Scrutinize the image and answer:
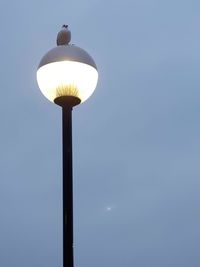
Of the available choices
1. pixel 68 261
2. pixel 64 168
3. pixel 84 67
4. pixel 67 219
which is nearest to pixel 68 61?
pixel 84 67

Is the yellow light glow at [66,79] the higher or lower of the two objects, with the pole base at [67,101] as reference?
higher

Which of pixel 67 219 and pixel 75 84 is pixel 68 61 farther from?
pixel 67 219

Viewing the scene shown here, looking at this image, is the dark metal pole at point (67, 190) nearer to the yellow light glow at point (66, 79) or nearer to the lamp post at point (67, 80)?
the lamp post at point (67, 80)

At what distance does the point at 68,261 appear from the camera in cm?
669

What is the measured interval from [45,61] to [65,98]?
1.57 ft

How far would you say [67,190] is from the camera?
23.0 ft

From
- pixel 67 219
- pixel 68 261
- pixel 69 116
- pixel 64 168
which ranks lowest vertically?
pixel 68 261

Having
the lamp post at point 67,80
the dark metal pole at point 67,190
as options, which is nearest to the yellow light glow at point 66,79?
the lamp post at point 67,80

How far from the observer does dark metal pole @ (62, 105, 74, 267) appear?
675 cm

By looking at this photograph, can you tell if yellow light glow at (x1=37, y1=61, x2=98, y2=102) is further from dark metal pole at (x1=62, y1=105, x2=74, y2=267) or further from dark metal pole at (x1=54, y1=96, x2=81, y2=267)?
dark metal pole at (x1=62, y1=105, x2=74, y2=267)

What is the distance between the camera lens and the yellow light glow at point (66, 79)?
7.18 m

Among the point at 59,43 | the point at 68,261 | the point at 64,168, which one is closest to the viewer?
the point at 68,261

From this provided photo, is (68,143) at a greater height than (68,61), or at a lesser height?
lesser

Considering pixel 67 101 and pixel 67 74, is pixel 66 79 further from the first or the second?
pixel 67 101
